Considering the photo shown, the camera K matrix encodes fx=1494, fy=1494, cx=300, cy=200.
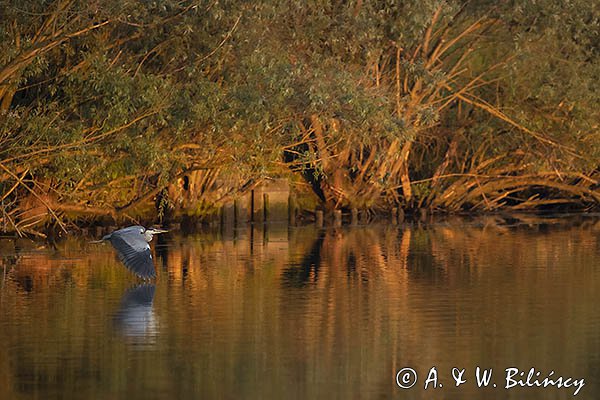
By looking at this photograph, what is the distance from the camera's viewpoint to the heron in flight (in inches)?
819

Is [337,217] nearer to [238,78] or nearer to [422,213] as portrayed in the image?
[422,213]

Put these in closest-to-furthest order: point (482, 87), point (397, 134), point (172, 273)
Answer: point (172, 273), point (397, 134), point (482, 87)

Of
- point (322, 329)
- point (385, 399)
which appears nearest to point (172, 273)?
point (322, 329)

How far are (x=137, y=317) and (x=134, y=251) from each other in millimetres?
2940

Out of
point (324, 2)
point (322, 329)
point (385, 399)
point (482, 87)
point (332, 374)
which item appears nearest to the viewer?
point (385, 399)

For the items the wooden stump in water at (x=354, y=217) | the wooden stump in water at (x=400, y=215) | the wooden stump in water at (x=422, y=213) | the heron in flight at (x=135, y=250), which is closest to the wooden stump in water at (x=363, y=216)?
the wooden stump in water at (x=354, y=217)

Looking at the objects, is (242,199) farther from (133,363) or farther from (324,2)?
(133,363)

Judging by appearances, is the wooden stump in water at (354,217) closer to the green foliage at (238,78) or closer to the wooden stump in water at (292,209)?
the green foliage at (238,78)

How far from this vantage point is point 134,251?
21359 millimetres

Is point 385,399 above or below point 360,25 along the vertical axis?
below

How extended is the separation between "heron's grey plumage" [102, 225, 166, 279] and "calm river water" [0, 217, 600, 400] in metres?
0.47

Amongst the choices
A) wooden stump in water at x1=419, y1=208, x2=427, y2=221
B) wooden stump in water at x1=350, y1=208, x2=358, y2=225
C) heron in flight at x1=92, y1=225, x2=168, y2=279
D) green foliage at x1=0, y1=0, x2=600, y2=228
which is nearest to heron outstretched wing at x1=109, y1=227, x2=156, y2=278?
heron in flight at x1=92, y1=225, x2=168, y2=279

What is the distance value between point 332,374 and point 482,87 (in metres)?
27.9

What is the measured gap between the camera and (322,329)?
57.3ft
